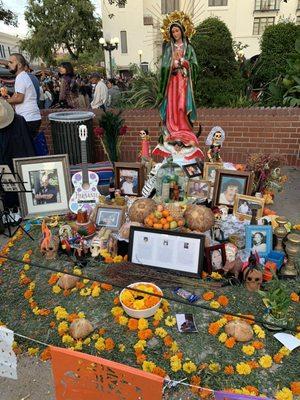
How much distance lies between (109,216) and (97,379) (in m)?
2.74

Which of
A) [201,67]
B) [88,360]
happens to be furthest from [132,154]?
[88,360]

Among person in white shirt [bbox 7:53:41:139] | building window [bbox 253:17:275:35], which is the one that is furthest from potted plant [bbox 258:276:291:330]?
building window [bbox 253:17:275:35]

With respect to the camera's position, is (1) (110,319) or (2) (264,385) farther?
(1) (110,319)

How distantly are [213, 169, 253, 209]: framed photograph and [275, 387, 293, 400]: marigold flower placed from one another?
2.66 metres

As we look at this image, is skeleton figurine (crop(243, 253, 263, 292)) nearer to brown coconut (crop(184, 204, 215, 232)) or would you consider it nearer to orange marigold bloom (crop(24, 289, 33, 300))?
brown coconut (crop(184, 204, 215, 232))

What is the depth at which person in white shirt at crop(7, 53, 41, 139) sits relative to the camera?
541cm

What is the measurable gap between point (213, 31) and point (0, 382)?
7.99 metres

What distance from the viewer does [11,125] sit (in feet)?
16.4

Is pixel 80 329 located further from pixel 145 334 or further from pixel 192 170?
pixel 192 170

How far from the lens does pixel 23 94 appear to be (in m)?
5.55

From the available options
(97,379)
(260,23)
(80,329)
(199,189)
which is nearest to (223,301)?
(80,329)

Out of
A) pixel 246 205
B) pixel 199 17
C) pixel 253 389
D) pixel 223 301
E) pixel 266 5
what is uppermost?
pixel 266 5

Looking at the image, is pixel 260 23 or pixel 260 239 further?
pixel 260 23

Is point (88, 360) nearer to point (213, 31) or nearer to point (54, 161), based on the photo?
point (54, 161)
